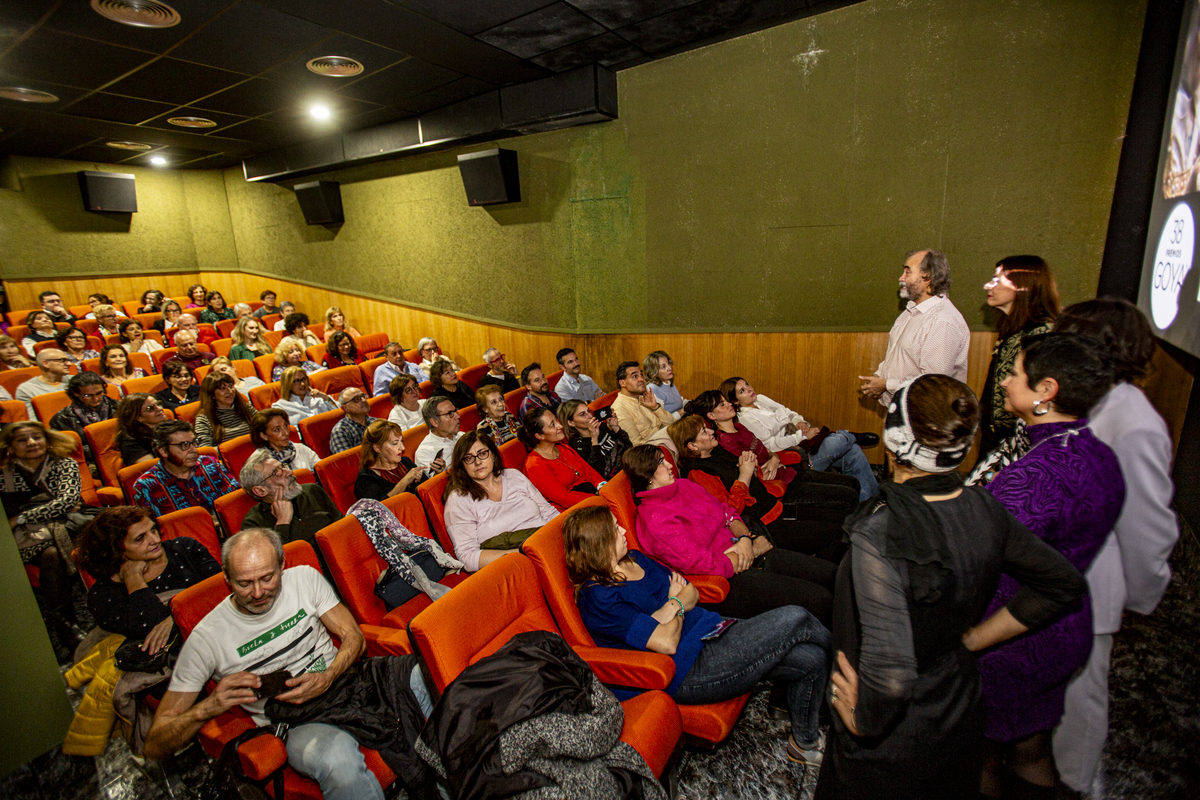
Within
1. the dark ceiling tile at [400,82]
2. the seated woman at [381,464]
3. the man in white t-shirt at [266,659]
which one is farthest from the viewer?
the dark ceiling tile at [400,82]

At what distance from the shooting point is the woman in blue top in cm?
189

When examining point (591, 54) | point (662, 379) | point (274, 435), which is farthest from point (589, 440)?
point (591, 54)

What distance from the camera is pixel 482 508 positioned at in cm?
271

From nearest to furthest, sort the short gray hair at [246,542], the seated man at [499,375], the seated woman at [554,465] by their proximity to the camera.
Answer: the short gray hair at [246,542] < the seated woman at [554,465] < the seated man at [499,375]

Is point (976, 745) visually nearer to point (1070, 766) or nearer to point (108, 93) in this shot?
point (1070, 766)

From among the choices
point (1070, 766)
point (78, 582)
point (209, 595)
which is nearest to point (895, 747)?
point (1070, 766)

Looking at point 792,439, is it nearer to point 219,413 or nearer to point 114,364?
point 219,413

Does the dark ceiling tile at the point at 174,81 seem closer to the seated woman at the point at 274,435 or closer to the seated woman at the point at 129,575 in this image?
the seated woman at the point at 274,435

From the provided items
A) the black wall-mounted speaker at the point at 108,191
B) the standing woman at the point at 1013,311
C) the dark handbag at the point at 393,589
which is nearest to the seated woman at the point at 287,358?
the dark handbag at the point at 393,589

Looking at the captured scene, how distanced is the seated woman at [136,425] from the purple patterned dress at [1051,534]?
171 inches

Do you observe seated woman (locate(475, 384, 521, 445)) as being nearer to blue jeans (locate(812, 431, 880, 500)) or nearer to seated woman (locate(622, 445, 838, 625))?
seated woman (locate(622, 445, 838, 625))

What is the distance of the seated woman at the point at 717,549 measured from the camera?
90.5 inches

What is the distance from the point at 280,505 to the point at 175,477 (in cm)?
89

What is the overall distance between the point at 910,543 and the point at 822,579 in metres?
1.49
